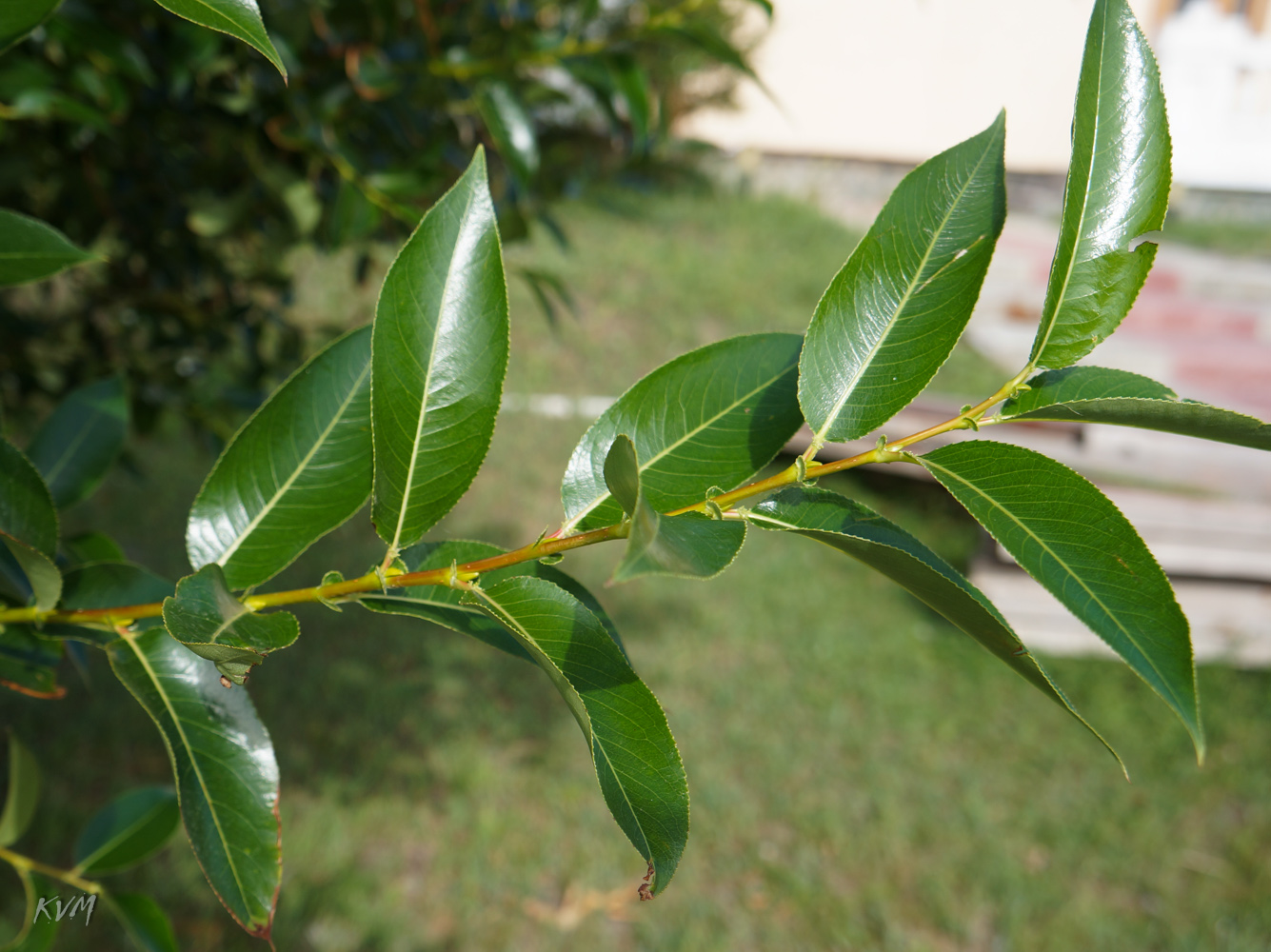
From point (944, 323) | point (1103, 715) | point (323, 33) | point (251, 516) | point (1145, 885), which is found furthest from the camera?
point (1103, 715)

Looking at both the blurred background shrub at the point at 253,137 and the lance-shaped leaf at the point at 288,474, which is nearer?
the lance-shaped leaf at the point at 288,474

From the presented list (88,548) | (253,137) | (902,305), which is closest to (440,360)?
(902,305)

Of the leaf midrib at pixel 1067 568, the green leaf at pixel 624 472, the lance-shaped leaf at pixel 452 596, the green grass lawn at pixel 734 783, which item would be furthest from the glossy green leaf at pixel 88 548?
the green grass lawn at pixel 734 783

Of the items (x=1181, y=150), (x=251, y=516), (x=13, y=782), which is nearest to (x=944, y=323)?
(x=251, y=516)

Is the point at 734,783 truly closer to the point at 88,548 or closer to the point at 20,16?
the point at 88,548

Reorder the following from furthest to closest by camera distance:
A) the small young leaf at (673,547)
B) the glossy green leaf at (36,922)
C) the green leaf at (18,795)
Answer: the green leaf at (18,795), the glossy green leaf at (36,922), the small young leaf at (673,547)

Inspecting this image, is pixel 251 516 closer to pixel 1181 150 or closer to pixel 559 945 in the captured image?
pixel 559 945

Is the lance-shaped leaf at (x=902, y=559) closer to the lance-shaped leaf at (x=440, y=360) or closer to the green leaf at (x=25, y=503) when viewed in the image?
the lance-shaped leaf at (x=440, y=360)

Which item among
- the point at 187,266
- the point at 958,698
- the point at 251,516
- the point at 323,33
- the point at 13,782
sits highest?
the point at 323,33
